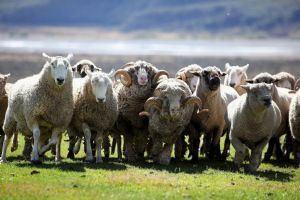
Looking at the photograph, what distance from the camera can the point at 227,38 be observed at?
152 m

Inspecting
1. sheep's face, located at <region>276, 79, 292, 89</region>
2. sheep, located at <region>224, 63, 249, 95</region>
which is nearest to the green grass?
sheep, located at <region>224, 63, 249, 95</region>

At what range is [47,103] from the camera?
632 inches

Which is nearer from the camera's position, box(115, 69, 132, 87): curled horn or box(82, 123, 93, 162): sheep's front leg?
box(82, 123, 93, 162): sheep's front leg

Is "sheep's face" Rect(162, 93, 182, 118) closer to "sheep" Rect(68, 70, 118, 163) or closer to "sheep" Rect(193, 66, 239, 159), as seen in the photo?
"sheep" Rect(68, 70, 118, 163)

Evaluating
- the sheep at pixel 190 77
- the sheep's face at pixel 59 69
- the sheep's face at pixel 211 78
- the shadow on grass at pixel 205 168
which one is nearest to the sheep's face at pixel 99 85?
the sheep's face at pixel 59 69

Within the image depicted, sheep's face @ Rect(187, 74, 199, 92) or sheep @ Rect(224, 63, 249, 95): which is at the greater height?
sheep @ Rect(224, 63, 249, 95)

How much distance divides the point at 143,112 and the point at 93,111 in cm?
110

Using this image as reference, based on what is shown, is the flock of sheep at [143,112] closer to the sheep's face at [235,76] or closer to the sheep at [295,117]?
the sheep at [295,117]

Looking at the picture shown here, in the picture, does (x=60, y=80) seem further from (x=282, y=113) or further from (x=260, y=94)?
(x=282, y=113)

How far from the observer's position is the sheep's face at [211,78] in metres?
17.7

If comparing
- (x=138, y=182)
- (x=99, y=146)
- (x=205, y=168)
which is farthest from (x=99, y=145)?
(x=138, y=182)

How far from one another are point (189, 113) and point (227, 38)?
136580 millimetres

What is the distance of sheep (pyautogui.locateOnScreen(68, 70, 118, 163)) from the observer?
16641mm

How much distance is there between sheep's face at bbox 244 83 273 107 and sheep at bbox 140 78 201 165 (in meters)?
1.36
